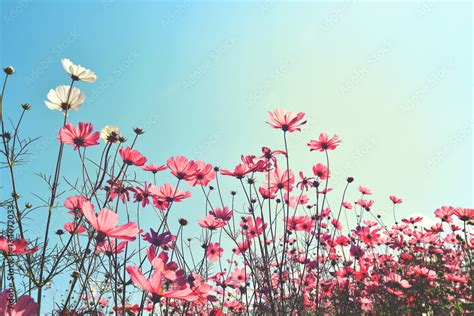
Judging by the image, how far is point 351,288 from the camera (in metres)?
3.38

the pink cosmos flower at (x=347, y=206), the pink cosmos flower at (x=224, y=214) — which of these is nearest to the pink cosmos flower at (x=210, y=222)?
the pink cosmos flower at (x=224, y=214)

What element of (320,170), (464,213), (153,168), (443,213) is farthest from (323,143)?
(443,213)

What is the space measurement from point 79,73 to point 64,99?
153mm

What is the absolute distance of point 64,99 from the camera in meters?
1.44

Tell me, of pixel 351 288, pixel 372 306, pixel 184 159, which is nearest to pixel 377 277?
pixel 351 288

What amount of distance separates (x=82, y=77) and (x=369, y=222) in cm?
327

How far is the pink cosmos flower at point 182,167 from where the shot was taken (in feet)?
5.37

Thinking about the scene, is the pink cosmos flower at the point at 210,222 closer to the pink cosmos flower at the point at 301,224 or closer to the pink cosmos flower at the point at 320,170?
the pink cosmos flower at the point at 301,224

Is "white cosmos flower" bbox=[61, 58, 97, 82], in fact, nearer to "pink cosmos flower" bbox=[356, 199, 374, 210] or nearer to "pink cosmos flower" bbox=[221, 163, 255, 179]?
"pink cosmos flower" bbox=[221, 163, 255, 179]

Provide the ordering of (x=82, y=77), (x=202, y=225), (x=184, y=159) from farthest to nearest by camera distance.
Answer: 1. (x=202, y=225)
2. (x=184, y=159)
3. (x=82, y=77)

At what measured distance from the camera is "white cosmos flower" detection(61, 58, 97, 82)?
1482mm

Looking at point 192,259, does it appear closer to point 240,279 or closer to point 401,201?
point 240,279

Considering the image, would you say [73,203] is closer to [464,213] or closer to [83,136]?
[83,136]

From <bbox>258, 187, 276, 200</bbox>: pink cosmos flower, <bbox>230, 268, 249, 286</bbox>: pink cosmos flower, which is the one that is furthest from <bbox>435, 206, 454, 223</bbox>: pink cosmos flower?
<bbox>258, 187, 276, 200</bbox>: pink cosmos flower
